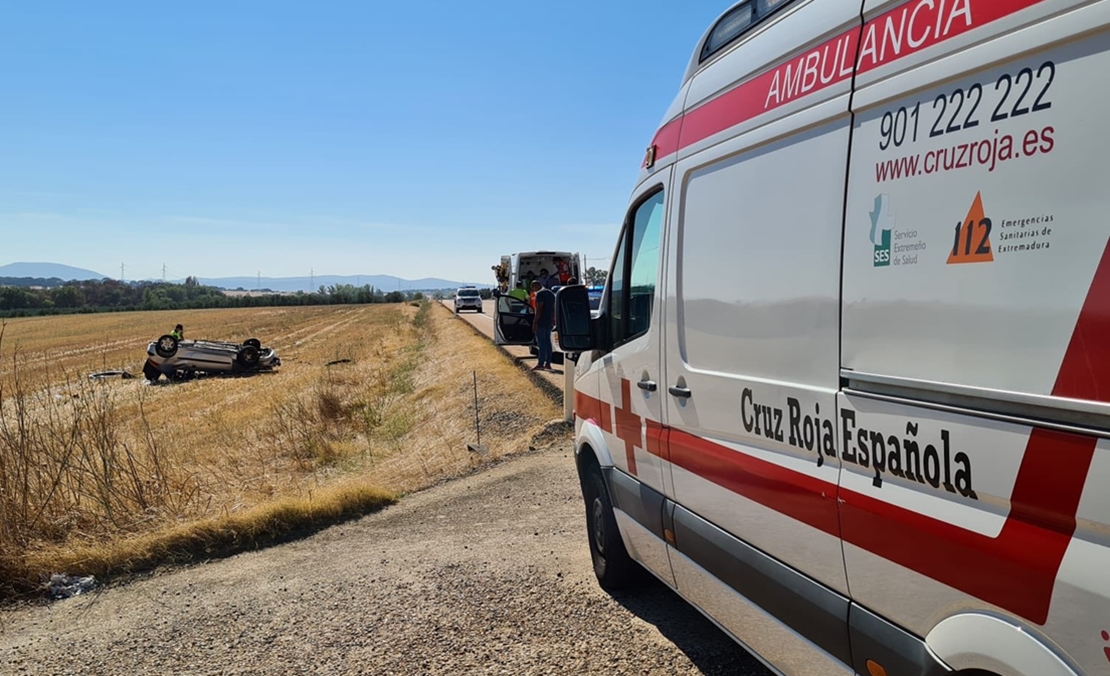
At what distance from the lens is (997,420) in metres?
1.95

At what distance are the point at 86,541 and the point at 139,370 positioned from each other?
24612 millimetres

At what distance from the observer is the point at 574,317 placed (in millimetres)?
4930

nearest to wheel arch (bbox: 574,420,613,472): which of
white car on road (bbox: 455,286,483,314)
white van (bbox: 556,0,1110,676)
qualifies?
white van (bbox: 556,0,1110,676)

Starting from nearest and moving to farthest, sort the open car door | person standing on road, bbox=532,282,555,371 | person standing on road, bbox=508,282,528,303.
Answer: person standing on road, bbox=532,282,555,371 → person standing on road, bbox=508,282,528,303 → the open car door

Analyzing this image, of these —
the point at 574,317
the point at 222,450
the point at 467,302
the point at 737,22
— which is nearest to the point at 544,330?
the point at 222,450

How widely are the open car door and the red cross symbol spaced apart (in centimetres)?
1337

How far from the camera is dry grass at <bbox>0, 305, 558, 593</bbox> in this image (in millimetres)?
6867

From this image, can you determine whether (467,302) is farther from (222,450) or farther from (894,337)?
(894,337)

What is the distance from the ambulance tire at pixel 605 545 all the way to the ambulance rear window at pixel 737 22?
254 cm

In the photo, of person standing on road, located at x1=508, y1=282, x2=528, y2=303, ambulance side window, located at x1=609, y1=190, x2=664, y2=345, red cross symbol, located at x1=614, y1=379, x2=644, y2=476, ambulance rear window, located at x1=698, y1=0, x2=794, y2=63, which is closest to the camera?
ambulance rear window, located at x1=698, y1=0, x2=794, y2=63

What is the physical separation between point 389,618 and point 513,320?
44.0ft

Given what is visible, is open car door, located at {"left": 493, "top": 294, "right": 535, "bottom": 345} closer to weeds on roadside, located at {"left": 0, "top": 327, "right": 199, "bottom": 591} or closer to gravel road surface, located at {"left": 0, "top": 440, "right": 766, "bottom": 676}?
weeds on roadside, located at {"left": 0, "top": 327, "right": 199, "bottom": 591}

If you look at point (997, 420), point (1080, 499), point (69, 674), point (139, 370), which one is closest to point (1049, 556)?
point (1080, 499)

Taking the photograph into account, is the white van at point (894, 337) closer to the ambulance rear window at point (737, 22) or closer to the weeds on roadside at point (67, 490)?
the ambulance rear window at point (737, 22)
